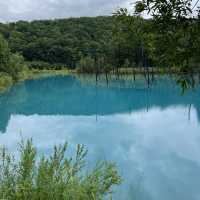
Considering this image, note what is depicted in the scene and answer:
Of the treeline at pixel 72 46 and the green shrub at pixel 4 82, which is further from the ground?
the treeline at pixel 72 46

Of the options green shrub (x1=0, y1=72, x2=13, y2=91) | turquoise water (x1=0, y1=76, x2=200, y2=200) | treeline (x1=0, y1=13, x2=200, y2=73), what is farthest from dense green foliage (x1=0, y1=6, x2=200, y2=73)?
green shrub (x1=0, y1=72, x2=13, y2=91)

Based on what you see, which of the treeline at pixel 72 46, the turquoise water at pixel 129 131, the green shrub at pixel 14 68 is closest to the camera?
the turquoise water at pixel 129 131

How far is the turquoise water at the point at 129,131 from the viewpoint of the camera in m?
9.24

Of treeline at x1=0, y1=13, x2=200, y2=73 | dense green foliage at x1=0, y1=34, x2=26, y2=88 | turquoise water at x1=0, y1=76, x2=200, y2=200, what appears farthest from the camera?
treeline at x1=0, y1=13, x2=200, y2=73

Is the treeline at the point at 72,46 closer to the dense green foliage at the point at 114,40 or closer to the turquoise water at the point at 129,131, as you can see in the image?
the dense green foliage at the point at 114,40

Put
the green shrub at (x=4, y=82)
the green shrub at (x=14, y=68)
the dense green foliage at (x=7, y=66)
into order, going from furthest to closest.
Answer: the green shrub at (x=14, y=68) < the dense green foliage at (x=7, y=66) < the green shrub at (x=4, y=82)

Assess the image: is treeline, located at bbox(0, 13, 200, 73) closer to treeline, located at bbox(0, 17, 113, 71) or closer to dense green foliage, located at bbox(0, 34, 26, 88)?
treeline, located at bbox(0, 17, 113, 71)

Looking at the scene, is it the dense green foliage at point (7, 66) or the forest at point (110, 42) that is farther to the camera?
the dense green foliage at point (7, 66)


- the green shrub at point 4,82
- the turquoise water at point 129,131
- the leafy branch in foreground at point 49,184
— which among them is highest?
the leafy branch in foreground at point 49,184

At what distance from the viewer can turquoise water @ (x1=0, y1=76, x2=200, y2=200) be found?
9.24 metres

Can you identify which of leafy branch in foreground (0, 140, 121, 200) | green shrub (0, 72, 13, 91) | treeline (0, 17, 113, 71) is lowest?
green shrub (0, 72, 13, 91)

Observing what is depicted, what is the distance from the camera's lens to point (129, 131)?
16141 mm

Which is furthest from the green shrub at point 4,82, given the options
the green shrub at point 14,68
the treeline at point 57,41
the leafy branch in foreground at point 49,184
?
the leafy branch in foreground at point 49,184

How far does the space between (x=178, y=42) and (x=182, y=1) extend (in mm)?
249
